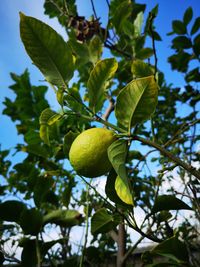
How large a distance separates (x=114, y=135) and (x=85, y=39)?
113 cm

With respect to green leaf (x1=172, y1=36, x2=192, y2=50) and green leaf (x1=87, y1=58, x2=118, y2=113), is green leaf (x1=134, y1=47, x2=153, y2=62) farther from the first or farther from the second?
green leaf (x1=87, y1=58, x2=118, y2=113)

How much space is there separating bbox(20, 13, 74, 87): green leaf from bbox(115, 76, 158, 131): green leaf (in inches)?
7.0

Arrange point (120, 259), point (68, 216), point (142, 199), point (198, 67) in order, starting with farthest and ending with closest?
point (198, 67) → point (142, 199) → point (120, 259) → point (68, 216)

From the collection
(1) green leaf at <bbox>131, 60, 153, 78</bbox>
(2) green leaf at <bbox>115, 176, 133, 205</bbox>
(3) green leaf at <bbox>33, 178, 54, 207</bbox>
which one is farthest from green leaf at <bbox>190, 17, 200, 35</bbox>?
(2) green leaf at <bbox>115, 176, 133, 205</bbox>

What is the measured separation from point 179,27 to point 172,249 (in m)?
2.01

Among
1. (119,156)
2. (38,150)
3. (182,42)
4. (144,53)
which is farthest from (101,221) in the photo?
(182,42)

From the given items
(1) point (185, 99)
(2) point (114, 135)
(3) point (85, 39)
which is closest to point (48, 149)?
(3) point (85, 39)

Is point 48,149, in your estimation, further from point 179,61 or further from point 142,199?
point 179,61

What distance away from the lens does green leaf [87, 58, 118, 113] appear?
24.4 inches

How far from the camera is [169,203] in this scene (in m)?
0.76

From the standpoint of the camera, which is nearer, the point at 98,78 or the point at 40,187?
the point at 98,78

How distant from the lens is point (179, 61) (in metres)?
2.21

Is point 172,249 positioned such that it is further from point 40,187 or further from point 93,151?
point 40,187

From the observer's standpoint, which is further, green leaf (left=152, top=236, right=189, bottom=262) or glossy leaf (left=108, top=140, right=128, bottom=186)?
green leaf (left=152, top=236, right=189, bottom=262)
